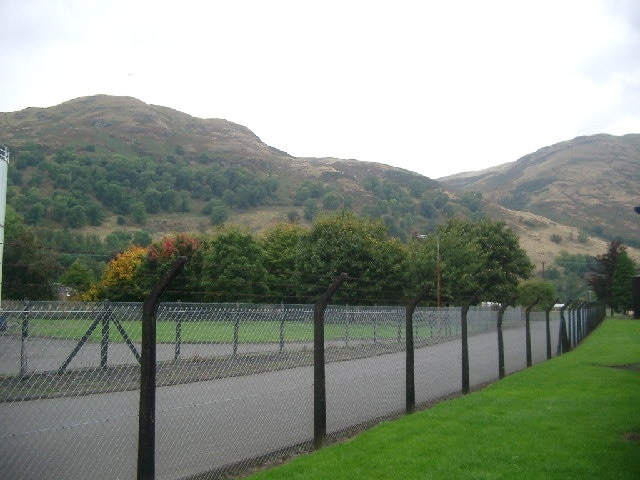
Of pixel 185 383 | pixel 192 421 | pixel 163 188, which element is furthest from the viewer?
pixel 163 188

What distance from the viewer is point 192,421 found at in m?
6.47

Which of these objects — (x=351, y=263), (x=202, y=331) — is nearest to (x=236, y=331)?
(x=202, y=331)

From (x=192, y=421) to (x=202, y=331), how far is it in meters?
1.07

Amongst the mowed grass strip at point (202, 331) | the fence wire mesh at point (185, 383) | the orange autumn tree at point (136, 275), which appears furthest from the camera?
the orange autumn tree at point (136, 275)

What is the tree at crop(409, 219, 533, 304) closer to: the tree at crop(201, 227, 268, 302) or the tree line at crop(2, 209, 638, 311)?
the tree line at crop(2, 209, 638, 311)

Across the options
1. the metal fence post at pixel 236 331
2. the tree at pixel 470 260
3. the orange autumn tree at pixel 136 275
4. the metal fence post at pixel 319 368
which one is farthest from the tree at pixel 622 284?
the metal fence post at pixel 236 331

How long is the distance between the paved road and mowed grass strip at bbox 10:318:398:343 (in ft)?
1.37

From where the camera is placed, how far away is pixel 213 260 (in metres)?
48.1

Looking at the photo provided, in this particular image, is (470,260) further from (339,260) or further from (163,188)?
(163,188)

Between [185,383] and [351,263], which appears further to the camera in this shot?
[351,263]

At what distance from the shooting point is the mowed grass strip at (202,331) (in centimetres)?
439

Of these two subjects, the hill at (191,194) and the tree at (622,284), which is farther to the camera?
the hill at (191,194)

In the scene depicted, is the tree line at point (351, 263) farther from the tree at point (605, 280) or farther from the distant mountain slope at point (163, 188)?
the distant mountain slope at point (163, 188)

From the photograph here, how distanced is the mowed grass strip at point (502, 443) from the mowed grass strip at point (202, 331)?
129 cm
